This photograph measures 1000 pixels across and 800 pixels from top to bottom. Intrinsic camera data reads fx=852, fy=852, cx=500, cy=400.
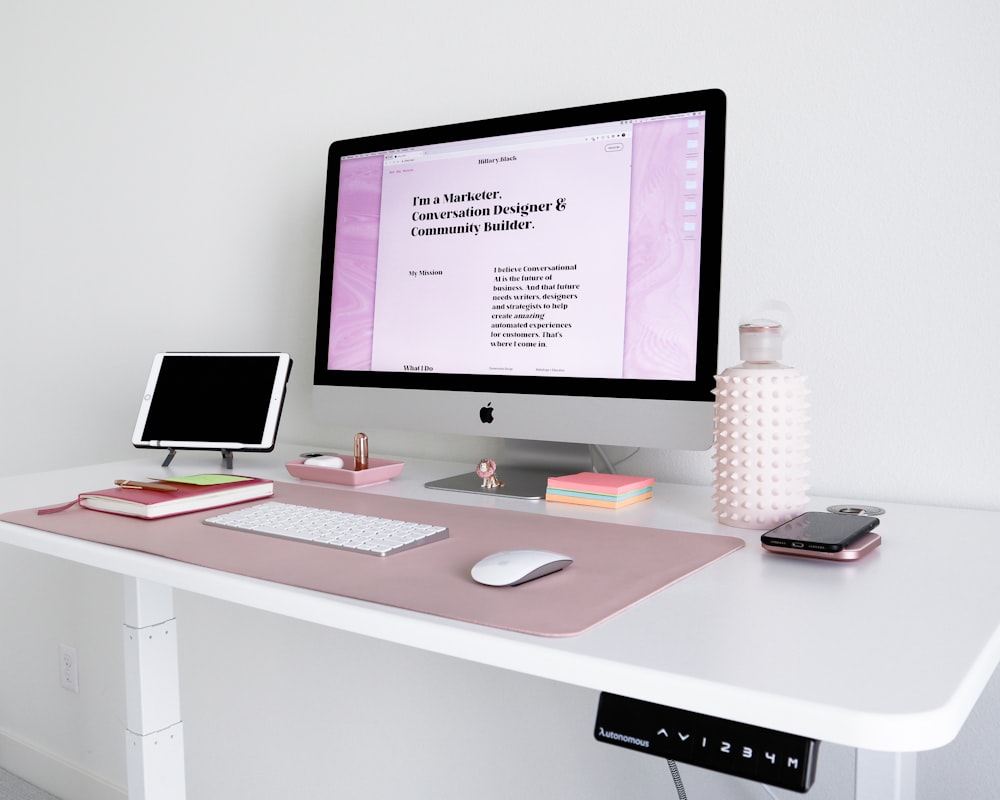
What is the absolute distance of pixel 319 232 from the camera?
1534 millimetres

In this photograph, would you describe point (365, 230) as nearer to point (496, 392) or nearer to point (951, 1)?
point (496, 392)

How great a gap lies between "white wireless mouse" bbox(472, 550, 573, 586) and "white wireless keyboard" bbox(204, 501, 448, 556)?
124mm

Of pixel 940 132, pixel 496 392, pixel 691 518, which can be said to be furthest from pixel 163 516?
pixel 940 132

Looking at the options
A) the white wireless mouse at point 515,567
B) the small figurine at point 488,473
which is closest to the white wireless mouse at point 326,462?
the small figurine at point 488,473

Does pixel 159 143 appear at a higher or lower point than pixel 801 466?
higher

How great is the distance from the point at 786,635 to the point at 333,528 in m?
0.45

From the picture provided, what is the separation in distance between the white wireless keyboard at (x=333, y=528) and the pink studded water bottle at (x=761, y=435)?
0.30m

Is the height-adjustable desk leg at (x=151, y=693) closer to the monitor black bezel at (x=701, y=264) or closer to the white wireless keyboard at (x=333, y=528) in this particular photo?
the white wireless keyboard at (x=333, y=528)

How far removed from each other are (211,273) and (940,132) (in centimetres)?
130

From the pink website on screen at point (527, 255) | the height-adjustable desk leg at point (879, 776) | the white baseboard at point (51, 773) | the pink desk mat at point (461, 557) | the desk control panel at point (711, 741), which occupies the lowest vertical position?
the white baseboard at point (51, 773)

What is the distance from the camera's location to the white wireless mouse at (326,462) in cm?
119

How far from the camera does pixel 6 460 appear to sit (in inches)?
85.0

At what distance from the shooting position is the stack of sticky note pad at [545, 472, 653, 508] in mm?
984

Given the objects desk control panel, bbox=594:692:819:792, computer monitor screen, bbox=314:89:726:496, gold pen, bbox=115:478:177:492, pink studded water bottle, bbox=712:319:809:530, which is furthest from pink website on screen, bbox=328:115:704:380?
desk control panel, bbox=594:692:819:792
